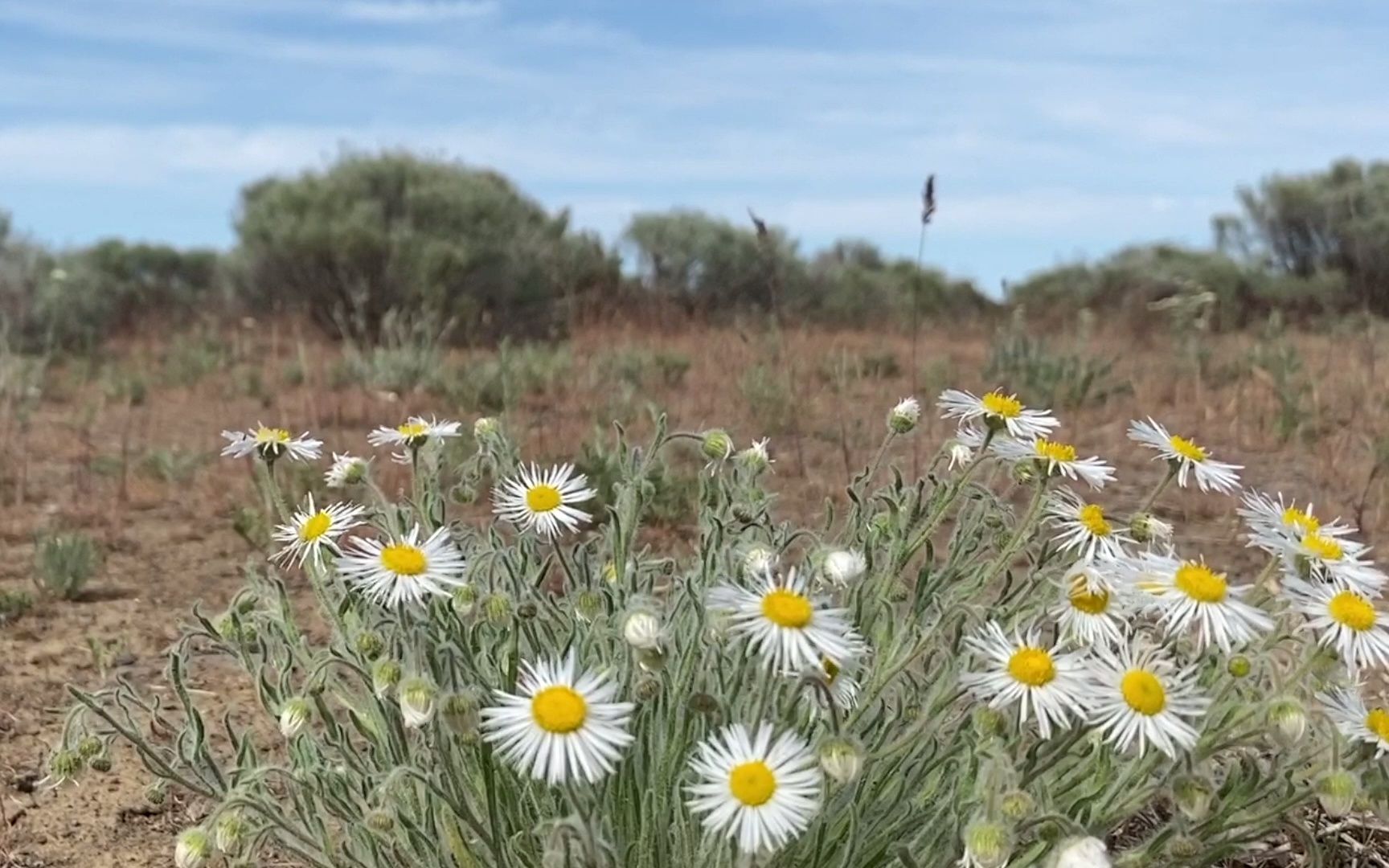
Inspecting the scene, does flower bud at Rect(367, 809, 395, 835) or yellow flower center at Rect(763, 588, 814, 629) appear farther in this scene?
flower bud at Rect(367, 809, 395, 835)

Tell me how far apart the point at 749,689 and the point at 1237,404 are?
5.21 m

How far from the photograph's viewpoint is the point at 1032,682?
4.66ft

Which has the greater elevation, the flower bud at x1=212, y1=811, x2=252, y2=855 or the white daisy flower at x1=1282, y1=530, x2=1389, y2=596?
the white daisy flower at x1=1282, y1=530, x2=1389, y2=596

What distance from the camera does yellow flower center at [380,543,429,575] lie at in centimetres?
152

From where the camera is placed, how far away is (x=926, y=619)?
1977mm

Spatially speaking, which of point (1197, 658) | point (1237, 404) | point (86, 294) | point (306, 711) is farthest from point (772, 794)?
point (86, 294)

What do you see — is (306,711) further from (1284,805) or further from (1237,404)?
(1237,404)

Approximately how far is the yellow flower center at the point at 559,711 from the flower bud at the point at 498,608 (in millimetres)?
259

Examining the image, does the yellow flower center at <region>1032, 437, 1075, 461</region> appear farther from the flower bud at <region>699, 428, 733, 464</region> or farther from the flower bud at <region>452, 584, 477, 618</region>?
the flower bud at <region>452, 584, 477, 618</region>

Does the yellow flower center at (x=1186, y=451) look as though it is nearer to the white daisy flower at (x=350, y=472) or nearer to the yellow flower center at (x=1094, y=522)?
the yellow flower center at (x=1094, y=522)

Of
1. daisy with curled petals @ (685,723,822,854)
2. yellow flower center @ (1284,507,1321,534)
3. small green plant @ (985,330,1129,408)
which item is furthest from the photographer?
small green plant @ (985,330,1129,408)

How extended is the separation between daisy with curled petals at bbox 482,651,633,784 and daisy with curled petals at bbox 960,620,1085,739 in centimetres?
42

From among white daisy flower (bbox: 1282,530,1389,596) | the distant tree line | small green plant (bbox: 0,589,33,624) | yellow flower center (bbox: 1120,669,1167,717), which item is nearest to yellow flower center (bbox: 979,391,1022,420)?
white daisy flower (bbox: 1282,530,1389,596)

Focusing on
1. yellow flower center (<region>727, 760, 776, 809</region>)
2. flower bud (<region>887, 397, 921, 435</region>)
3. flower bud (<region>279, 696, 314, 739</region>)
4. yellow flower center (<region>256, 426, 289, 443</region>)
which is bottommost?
flower bud (<region>279, 696, 314, 739</region>)
